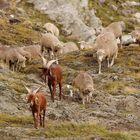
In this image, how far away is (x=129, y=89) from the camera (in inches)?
1645

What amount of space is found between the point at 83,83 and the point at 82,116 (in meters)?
4.52

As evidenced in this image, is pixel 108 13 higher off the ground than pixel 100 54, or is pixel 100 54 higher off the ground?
pixel 108 13

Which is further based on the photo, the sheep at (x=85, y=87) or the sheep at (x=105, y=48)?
the sheep at (x=105, y=48)

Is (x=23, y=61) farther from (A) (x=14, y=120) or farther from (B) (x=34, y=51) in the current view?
(A) (x=14, y=120)

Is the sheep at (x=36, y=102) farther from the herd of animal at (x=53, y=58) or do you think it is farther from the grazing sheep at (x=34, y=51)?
the grazing sheep at (x=34, y=51)

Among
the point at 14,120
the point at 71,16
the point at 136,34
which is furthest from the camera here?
the point at 71,16

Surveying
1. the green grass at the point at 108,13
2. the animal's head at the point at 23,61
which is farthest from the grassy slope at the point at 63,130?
the green grass at the point at 108,13

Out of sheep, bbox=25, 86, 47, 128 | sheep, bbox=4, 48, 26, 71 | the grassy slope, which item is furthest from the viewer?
sheep, bbox=4, 48, 26, 71

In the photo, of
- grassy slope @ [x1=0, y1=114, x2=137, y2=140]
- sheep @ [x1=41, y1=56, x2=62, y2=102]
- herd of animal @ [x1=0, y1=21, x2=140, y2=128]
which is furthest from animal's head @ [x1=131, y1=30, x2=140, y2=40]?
grassy slope @ [x1=0, y1=114, x2=137, y2=140]

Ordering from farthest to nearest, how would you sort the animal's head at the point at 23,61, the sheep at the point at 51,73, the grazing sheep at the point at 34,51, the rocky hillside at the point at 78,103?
the grazing sheep at the point at 34,51
the animal's head at the point at 23,61
the sheep at the point at 51,73
the rocky hillside at the point at 78,103

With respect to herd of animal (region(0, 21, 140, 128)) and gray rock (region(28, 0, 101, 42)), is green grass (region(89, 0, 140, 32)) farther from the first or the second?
herd of animal (region(0, 21, 140, 128))

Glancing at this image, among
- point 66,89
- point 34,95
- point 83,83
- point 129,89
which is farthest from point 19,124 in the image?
point 129,89

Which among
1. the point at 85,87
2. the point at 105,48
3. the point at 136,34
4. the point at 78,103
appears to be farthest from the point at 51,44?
the point at 78,103

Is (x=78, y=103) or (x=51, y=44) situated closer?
(x=78, y=103)
